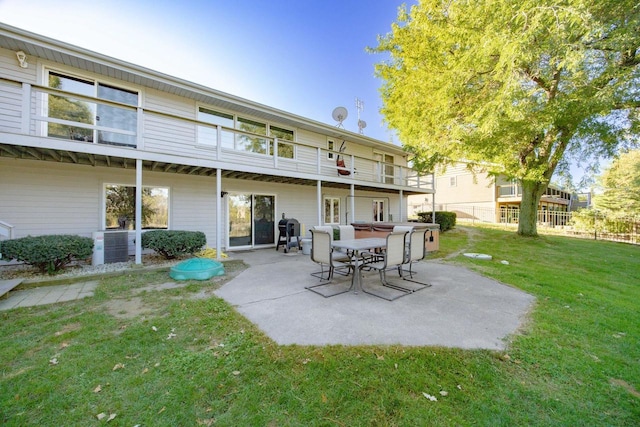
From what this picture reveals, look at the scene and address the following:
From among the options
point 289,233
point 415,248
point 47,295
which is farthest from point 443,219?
point 47,295

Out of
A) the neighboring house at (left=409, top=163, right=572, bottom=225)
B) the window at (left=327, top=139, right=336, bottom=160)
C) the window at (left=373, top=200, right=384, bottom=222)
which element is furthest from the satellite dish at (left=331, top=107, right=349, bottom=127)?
the neighboring house at (left=409, top=163, right=572, bottom=225)

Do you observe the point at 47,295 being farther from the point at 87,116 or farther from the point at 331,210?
the point at 331,210

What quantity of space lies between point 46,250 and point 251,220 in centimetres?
593

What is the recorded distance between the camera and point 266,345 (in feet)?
9.71

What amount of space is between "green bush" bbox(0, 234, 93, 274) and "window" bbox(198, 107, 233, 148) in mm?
4699

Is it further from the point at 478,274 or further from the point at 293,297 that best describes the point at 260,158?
the point at 478,274

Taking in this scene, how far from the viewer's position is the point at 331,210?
1354 centimetres

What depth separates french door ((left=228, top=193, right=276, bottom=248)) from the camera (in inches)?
396

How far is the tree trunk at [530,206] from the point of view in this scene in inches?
490

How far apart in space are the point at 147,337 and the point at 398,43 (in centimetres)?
1436

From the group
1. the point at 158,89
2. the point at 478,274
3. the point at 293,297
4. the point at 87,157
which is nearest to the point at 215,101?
the point at 158,89

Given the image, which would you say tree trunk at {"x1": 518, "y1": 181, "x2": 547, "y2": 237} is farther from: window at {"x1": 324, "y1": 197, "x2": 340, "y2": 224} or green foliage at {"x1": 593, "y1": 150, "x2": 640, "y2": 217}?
window at {"x1": 324, "y1": 197, "x2": 340, "y2": 224}

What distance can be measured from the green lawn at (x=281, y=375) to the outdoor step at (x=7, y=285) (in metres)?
0.93

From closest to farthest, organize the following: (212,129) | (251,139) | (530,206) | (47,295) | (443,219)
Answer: (47,295) < (212,129) < (251,139) < (530,206) < (443,219)
